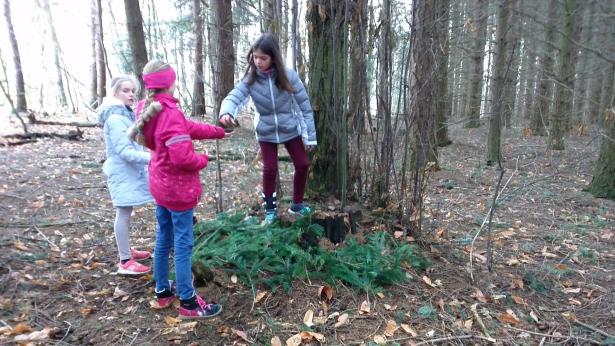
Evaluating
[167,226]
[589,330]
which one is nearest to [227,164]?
[167,226]

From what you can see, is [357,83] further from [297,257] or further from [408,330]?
[408,330]

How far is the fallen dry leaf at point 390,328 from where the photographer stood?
2656 millimetres

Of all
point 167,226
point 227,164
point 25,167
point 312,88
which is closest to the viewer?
point 167,226

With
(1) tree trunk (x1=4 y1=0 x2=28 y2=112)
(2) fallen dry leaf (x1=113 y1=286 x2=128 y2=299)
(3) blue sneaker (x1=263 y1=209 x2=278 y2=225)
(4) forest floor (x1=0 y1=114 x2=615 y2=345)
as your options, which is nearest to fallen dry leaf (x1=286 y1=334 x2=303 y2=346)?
(4) forest floor (x1=0 y1=114 x2=615 y2=345)

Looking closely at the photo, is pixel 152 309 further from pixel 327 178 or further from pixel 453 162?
pixel 453 162

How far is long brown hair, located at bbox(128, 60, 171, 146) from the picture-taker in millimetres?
2363

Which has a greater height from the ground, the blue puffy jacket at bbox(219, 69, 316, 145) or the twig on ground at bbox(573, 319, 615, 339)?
the blue puffy jacket at bbox(219, 69, 316, 145)

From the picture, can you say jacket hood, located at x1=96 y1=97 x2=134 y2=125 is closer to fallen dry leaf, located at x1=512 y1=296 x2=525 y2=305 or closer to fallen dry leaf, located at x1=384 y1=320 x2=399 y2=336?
fallen dry leaf, located at x1=384 y1=320 x2=399 y2=336

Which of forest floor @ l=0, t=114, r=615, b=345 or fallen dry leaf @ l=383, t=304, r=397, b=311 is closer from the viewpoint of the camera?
forest floor @ l=0, t=114, r=615, b=345

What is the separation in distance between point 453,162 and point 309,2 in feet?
22.4

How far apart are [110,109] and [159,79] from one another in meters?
0.87

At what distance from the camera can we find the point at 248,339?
2.50 metres

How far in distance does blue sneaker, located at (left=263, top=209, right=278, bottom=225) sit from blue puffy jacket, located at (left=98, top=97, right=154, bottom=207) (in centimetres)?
99

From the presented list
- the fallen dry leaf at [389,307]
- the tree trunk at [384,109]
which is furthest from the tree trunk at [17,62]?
the fallen dry leaf at [389,307]
